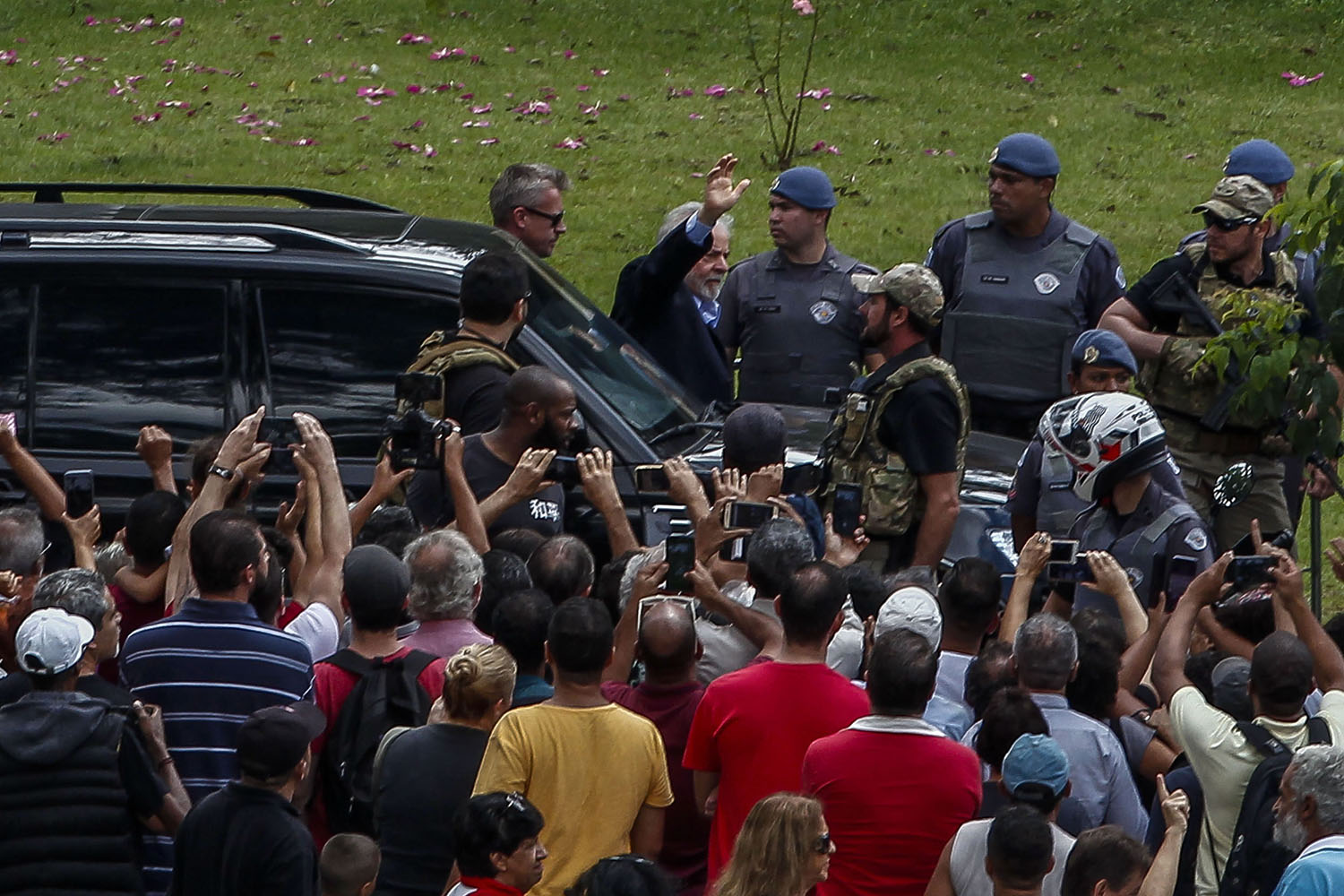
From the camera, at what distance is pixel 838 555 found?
6.45m

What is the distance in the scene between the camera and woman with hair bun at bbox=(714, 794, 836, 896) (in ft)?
14.8

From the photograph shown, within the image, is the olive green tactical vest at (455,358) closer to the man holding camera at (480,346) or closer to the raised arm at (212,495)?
the man holding camera at (480,346)

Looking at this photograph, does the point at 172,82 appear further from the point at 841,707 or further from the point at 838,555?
the point at 841,707

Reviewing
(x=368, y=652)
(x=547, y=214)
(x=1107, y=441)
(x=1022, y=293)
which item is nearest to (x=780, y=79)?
(x=547, y=214)

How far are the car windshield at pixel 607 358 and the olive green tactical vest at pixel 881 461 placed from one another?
0.81m

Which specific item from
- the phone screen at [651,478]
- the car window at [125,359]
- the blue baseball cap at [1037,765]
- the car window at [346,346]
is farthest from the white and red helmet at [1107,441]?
the car window at [125,359]

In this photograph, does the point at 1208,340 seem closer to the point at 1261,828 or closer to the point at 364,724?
the point at 1261,828

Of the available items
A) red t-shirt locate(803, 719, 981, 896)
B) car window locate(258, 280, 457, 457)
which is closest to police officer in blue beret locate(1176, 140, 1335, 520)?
car window locate(258, 280, 457, 457)

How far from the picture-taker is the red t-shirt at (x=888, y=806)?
497 centimetres

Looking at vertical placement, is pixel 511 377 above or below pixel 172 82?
above

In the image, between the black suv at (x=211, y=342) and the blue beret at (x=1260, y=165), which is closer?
the black suv at (x=211, y=342)

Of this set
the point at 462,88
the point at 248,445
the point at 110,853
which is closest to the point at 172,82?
the point at 462,88

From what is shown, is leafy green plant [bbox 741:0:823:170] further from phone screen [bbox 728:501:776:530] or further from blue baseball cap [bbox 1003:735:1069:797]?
blue baseball cap [bbox 1003:735:1069:797]

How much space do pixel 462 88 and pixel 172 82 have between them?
236 centimetres
